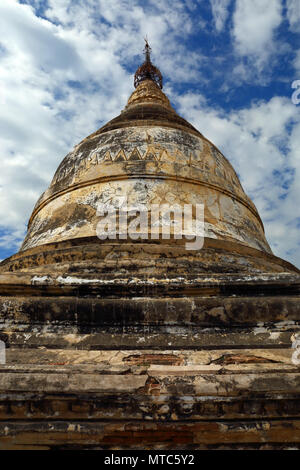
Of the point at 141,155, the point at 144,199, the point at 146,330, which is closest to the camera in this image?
the point at 146,330

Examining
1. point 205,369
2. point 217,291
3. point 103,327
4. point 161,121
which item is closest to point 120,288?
point 103,327

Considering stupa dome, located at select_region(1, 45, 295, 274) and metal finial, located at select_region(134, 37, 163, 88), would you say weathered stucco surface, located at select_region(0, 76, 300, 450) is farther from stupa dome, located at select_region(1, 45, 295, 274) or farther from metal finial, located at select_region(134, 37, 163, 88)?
metal finial, located at select_region(134, 37, 163, 88)

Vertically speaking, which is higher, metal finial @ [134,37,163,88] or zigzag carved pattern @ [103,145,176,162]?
metal finial @ [134,37,163,88]

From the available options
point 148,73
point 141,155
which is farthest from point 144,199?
point 148,73

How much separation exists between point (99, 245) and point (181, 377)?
82.5 inches

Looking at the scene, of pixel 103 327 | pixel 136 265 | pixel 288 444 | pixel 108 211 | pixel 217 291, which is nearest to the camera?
pixel 288 444

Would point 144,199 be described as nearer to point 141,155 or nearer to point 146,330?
point 141,155

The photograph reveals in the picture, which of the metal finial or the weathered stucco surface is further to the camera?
the metal finial

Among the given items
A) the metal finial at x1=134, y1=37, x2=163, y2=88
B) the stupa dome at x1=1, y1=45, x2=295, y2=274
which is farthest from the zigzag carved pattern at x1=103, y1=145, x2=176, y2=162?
the metal finial at x1=134, y1=37, x2=163, y2=88

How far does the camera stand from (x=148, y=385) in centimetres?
202

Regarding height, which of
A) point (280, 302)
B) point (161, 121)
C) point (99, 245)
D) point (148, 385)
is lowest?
point (148, 385)

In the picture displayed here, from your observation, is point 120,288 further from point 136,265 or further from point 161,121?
point 161,121

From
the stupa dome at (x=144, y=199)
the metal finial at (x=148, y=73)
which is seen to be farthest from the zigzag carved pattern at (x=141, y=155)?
the metal finial at (x=148, y=73)

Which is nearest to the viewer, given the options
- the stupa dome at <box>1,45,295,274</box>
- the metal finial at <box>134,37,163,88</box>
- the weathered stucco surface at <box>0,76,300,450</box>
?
the weathered stucco surface at <box>0,76,300,450</box>
